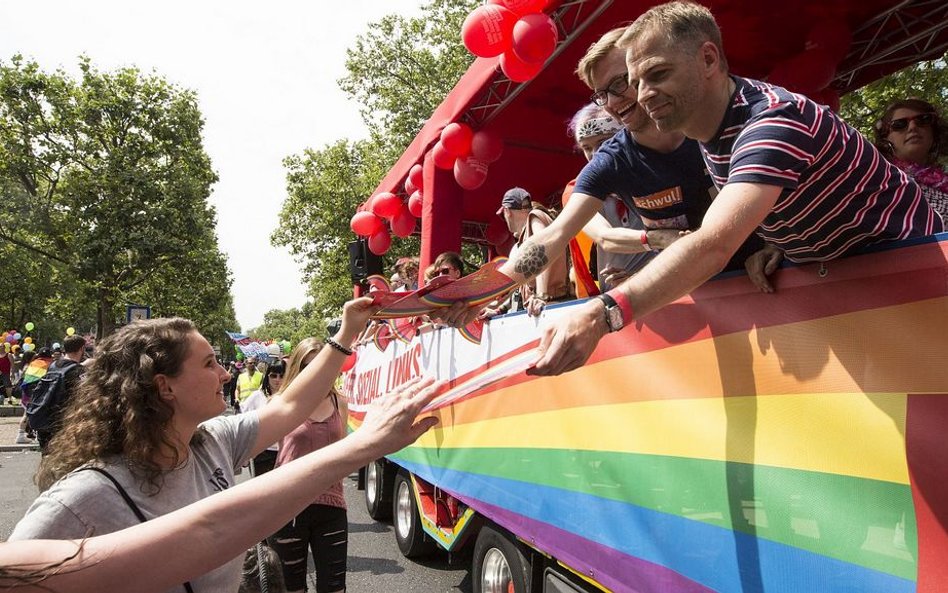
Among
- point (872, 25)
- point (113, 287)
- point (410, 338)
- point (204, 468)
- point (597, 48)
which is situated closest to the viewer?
point (204, 468)

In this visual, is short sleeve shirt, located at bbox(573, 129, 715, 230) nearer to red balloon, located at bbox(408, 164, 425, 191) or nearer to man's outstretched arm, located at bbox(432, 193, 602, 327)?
man's outstretched arm, located at bbox(432, 193, 602, 327)

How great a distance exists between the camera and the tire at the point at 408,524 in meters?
5.39

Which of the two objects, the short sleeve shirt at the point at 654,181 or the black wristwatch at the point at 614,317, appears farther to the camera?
the short sleeve shirt at the point at 654,181

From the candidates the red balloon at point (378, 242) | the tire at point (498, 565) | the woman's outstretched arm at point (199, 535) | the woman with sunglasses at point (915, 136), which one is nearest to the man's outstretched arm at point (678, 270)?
the woman's outstretched arm at point (199, 535)

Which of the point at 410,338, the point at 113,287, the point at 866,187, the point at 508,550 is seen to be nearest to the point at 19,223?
the point at 113,287

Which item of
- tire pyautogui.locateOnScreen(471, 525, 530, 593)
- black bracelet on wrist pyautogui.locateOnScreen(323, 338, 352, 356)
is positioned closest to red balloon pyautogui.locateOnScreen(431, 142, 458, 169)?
tire pyautogui.locateOnScreen(471, 525, 530, 593)

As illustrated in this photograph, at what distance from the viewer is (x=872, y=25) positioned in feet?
20.1

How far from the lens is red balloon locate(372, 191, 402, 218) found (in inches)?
383

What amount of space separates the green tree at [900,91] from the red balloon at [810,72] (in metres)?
5.50

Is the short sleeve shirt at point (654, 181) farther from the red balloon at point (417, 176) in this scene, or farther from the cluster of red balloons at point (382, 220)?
the cluster of red balloons at point (382, 220)

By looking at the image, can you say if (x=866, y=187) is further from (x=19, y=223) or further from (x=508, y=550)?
(x=19, y=223)

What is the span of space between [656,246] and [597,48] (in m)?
0.74

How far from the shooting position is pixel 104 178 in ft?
77.5

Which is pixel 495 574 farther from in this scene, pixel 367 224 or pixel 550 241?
pixel 367 224
